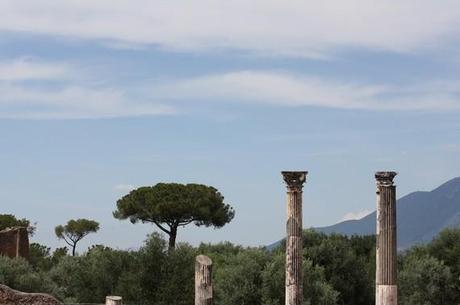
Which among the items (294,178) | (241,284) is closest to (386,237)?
(294,178)

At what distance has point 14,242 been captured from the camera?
3984 cm

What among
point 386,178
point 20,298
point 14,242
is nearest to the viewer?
point 386,178

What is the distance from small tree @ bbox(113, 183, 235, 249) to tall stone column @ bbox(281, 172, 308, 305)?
33597mm

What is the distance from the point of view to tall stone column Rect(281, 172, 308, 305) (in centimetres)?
1880

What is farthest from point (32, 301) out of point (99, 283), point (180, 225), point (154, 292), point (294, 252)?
point (180, 225)

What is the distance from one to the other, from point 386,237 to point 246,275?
14.6 metres

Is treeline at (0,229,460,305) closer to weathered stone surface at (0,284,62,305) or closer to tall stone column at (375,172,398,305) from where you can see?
weathered stone surface at (0,284,62,305)

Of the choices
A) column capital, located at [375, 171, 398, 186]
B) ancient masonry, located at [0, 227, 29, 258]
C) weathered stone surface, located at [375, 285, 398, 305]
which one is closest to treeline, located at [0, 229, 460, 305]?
ancient masonry, located at [0, 227, 29, 258]

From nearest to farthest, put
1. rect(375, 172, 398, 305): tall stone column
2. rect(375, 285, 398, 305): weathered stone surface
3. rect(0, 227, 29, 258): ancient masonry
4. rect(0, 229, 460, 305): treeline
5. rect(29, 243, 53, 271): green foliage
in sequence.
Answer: rect(375, 172, 398, 305): tall stone column
rect(375, 285, 398, 305): weathered stone surface
rect(0, 229, 460, 305): treeline
rect(0, 227, 29, 258): ancient masonry
rect(29, 243, 53, 271): green foliage

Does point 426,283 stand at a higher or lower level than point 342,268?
lower

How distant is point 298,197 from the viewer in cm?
1886

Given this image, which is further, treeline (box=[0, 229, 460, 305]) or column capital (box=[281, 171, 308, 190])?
treeline (box=[0, 229, 460, 305])

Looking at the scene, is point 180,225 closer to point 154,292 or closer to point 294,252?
point 154,292

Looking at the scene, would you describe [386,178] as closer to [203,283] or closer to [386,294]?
[386,294]
